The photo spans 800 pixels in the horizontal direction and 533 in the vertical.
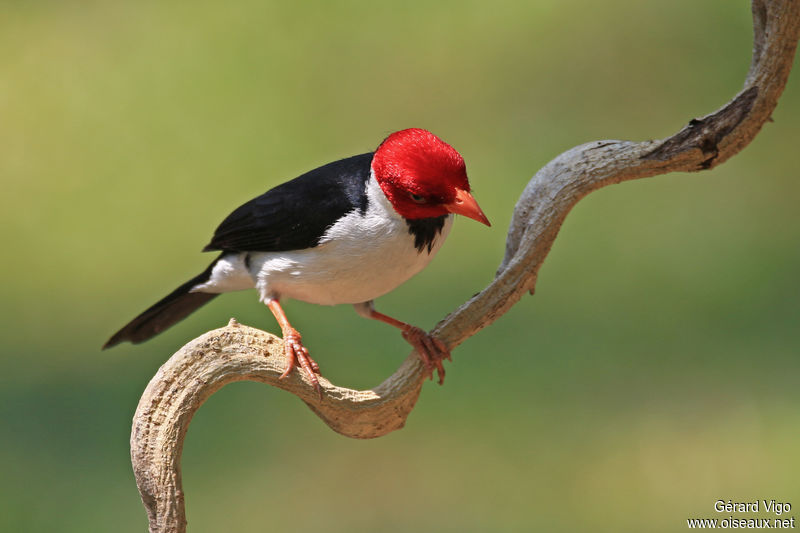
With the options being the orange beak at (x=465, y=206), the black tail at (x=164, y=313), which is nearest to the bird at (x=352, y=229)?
the orange beak at (x=465, y=206)

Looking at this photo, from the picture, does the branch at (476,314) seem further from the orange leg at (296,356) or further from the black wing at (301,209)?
the black wing at (301,209)

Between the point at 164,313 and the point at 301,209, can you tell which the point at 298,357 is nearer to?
the point at 301,209

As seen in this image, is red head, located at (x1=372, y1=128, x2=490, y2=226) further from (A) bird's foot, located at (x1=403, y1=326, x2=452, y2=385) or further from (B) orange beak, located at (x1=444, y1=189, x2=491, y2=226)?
(A) bird's foot, located at (x1=403, y1=326, x2=452, y2=385)

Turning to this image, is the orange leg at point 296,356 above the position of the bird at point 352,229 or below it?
below

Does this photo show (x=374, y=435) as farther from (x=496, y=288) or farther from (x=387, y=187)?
(x=387, y=187)

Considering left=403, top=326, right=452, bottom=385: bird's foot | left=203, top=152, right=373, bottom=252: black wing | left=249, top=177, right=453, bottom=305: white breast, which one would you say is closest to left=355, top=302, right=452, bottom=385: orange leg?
left=403, top=326, right=452, bottom=385: bird's foot

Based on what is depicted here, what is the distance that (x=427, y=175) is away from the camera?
4.79 feet

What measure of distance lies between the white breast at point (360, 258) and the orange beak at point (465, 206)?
5.0 inches

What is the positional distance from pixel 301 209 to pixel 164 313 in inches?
18.4

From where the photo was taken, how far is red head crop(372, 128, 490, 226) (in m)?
1.45

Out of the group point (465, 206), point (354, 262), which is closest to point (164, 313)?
point (354, 262)

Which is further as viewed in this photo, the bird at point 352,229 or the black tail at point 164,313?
the black tail at point 164,313

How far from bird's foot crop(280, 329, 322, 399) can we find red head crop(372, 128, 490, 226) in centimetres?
32

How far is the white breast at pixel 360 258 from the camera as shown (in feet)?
5.15
